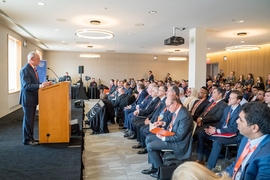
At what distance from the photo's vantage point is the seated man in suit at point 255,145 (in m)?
1.42

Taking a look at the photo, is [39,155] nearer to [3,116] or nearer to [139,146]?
[139,146]

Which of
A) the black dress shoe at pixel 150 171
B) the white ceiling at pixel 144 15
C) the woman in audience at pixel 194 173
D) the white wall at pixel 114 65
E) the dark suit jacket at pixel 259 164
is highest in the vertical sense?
the white ceiling at pixel 144 15

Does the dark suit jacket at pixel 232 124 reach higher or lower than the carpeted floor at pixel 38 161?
higher

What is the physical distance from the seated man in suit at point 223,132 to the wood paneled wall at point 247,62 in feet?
33.9

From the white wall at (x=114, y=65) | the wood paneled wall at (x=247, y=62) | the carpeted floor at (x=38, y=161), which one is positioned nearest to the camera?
the carpeted floor at (x=38, y=161)

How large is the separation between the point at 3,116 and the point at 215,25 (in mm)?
7217

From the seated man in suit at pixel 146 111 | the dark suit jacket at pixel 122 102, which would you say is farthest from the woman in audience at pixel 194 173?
the dark suit jacket at pixel 122 102

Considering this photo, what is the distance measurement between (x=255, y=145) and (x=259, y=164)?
0.22 m

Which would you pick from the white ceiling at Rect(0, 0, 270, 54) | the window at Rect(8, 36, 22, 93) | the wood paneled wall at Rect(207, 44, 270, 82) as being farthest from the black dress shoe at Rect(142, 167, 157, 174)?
the wood paneled wall at Rect(207, 44, 270, 82)

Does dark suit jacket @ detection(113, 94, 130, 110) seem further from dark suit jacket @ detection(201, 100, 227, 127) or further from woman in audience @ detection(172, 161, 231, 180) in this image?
woman in audience @ detection(172, 161, 231, 180)

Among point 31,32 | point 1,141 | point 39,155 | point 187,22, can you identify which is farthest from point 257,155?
point 31,32

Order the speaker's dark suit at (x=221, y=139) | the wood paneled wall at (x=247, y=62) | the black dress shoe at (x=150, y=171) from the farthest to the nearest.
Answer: the wood paneled wall at (x=247, y=62)
the black dress shoe at (x=150, y=171)
the speaker's dark suit at (x=221, y=139)

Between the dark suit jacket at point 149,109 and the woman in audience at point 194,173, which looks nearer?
the woman in audience at point 194,173

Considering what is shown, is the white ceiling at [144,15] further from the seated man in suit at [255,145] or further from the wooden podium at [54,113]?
the seated man in suit at [255,145]
